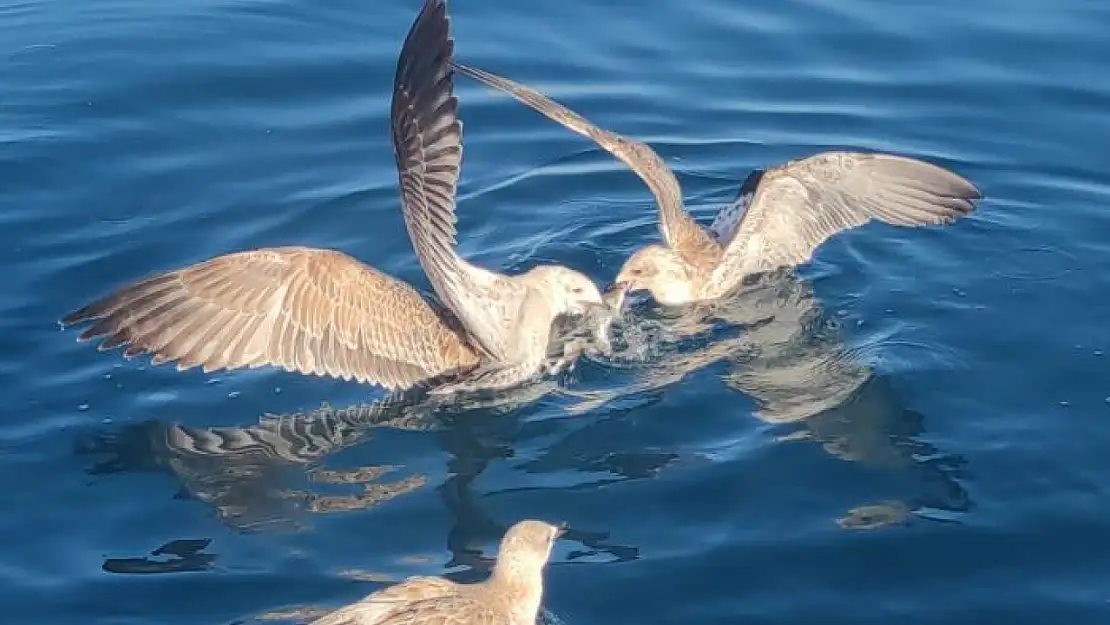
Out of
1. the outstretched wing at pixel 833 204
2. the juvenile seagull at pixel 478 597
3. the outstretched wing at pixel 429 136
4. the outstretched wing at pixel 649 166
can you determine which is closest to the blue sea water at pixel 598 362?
the outstretched wing at pixel 833 204

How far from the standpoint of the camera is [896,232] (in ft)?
36.6

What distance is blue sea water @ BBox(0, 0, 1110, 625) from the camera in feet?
25.5

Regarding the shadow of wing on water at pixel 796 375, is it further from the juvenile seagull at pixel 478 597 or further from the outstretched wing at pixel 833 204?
the juvenile seagull at pixel 478 597

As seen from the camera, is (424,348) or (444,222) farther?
(424,348)

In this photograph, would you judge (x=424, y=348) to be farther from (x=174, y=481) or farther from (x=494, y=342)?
(x=174, y=481)

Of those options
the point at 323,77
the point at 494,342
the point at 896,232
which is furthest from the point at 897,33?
the point at 494,342

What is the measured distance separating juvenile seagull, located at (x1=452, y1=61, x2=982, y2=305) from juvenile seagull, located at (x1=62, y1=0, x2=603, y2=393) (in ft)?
4.11

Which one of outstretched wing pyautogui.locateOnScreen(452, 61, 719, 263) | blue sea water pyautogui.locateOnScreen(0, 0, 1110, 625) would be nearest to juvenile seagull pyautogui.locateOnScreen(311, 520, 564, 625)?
blue sea water pyautogui.locateOnScreen(0, 0, 1110, 625)

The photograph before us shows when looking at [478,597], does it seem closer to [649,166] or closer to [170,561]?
[170,561]

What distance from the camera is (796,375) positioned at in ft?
31.5

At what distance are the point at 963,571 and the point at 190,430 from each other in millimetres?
3939

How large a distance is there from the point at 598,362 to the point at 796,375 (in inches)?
43.0

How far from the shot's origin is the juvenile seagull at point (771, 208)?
34.7ft

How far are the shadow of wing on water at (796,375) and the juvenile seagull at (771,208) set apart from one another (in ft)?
0.58
